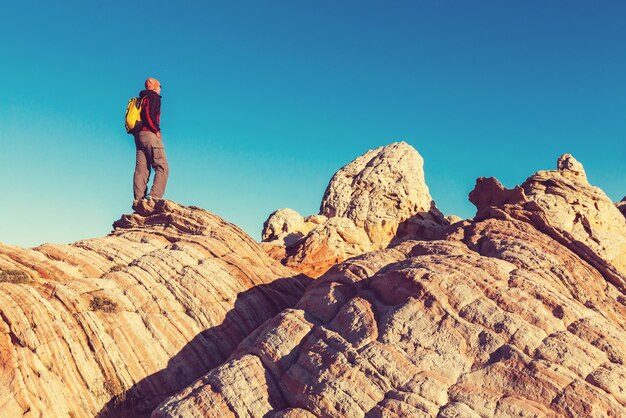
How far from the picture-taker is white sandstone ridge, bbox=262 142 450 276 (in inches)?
1219

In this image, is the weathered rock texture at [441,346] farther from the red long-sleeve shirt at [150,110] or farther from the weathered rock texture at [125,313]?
the red long-sleeve shirt at [150,110]

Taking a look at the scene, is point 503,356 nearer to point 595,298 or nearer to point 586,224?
point 595,298

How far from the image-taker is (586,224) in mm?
29484

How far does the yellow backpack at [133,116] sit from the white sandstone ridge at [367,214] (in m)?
9.35

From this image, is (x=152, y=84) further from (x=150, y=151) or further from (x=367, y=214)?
(x=367, y=214)

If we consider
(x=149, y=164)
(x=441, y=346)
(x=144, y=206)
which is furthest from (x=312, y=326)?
(x=149, y=164)

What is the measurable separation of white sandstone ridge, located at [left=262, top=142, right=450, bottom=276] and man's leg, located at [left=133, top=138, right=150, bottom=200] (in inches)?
283

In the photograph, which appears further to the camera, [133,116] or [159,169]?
[159,169]

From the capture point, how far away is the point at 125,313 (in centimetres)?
1947

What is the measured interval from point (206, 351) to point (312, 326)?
479 cm

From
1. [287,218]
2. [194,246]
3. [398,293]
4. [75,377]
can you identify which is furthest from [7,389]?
[287,218]

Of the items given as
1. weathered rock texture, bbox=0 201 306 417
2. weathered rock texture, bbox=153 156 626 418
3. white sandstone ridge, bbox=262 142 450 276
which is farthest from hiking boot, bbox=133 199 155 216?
weathered rock texture, bbox=153 156 626 418

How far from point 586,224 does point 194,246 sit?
64.8ft

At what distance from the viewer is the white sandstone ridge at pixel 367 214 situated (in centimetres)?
3095
